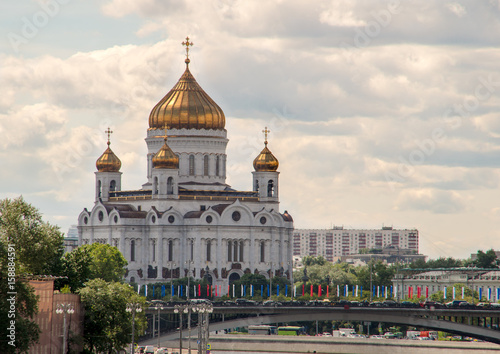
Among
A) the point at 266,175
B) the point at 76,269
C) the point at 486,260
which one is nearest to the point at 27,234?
the point at 76,269

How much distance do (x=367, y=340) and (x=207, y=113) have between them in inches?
1804

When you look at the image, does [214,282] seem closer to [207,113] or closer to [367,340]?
[207,113]

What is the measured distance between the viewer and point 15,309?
76.4m

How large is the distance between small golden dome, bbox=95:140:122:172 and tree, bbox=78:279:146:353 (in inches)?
2938

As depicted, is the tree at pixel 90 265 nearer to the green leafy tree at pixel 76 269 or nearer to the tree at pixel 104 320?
the green leafy tree at pixel 76 269

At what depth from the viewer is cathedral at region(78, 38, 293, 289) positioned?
6353 inches

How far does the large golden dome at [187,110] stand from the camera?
169250 millimetres

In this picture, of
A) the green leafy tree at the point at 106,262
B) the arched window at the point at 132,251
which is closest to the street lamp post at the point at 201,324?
the green leafy tree at the point at 106,262

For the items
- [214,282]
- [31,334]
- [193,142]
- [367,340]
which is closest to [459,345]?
[367,340]

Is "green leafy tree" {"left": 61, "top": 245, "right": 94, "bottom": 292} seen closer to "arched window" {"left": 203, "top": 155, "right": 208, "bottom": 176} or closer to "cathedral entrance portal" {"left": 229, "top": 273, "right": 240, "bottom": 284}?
"cathedral entrance portal" {"left": 229, "top": 273, "right": 240, "bottom": 284}

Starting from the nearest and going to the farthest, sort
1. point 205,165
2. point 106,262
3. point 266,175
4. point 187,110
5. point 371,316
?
point 371,316
point 106,262
point 266,175
point 187,110
point 205,165

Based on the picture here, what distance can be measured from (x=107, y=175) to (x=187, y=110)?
461 inches

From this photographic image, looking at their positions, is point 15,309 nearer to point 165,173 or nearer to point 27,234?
point 27,234

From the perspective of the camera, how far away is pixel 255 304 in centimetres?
13350
